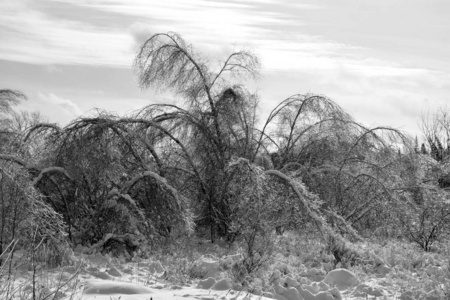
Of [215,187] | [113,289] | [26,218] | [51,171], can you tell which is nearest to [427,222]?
[215,187]

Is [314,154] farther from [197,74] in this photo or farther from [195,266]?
[195,266]

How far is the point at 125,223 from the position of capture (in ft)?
32.3

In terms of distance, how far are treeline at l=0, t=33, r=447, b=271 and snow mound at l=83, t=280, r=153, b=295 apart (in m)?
1.85

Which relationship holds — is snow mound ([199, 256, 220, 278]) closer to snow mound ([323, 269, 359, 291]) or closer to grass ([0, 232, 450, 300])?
grass ([0, 232, 450, 300])

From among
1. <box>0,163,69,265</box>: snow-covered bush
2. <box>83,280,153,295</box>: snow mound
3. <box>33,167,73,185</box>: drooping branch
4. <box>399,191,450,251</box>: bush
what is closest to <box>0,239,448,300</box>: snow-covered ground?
<box>83,280,153,295</box>: snow mound

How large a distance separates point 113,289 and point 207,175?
5.90 meters

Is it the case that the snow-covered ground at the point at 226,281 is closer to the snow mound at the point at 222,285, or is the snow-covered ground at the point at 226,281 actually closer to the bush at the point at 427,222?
the snow mound at the point at 222,285

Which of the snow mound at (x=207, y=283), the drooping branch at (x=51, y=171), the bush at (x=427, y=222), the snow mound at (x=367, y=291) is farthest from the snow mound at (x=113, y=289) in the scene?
the bush at (x=427, y=222)

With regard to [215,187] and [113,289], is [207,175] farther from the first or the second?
[113,289]

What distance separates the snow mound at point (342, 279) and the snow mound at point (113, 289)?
8.59 feet

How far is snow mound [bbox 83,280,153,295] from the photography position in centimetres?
640

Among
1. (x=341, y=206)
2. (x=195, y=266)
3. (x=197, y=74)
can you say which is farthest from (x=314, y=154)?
(x=195, y=266)

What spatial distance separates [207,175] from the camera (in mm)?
12180

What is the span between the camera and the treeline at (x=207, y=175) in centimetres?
985
